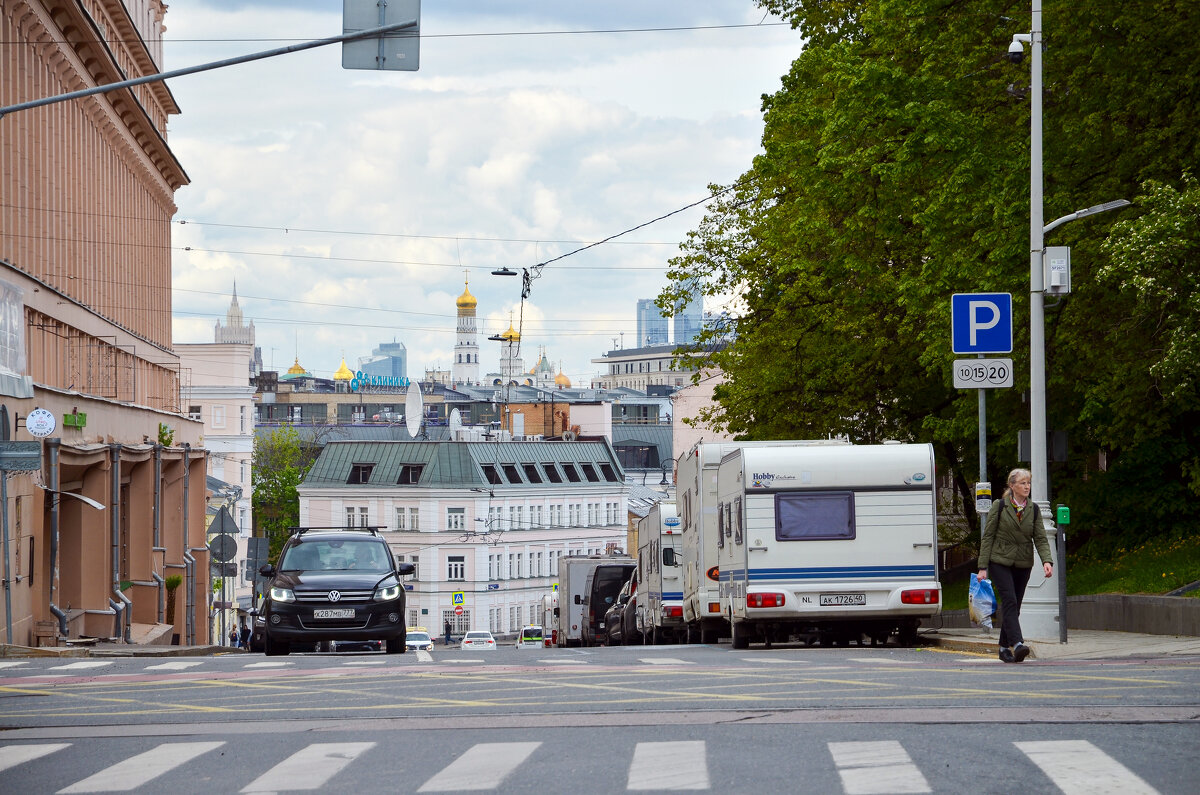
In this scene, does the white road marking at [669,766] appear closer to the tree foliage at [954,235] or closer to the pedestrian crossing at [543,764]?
the pedestrian crossing at [543,764]

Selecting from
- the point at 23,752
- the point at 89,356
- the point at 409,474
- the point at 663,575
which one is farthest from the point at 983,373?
the point at 409,474

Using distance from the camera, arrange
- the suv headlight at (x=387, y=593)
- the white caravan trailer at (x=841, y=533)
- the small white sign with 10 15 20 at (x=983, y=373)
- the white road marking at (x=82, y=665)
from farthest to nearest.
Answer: the suv headlight at (x=387, y=593) → the white caravan trailer at (x=841, y=533) → the small white sign with 10 15 20 at (x=983, y=373) → the white road marking at (x=82, y=665)

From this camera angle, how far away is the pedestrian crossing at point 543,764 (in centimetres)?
819

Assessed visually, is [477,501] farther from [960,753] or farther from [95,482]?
[960,753]

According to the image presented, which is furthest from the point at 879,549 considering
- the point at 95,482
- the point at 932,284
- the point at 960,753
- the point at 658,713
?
the point at 95,482

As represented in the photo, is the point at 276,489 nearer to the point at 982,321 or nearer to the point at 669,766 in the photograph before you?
the point at 982,321

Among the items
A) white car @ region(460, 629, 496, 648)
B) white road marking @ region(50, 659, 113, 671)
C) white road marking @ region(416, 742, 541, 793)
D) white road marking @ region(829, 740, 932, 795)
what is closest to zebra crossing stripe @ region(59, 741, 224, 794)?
white road marking @ region(416, 742, 541, 793)

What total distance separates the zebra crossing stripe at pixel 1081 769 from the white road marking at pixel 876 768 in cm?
64

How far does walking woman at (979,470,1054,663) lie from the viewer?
1639 cm

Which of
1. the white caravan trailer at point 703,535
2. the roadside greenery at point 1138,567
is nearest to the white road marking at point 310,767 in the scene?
the roadside greenery at point 1138,567

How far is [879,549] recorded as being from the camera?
73.6 ft

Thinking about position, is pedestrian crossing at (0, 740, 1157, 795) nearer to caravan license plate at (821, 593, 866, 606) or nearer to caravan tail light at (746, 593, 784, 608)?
caravan tail light at (746, 593, 784, 608)

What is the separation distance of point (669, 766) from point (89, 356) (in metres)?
37.1

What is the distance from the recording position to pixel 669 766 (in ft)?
29.3
